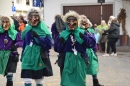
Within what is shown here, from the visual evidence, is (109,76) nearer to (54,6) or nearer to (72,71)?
(72,71)

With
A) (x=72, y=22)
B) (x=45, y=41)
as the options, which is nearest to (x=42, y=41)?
(x=45, y=41)

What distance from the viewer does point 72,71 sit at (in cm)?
613

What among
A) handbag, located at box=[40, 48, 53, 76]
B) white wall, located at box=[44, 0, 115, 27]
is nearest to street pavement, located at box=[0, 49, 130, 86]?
handbag, located at box=[40, 48, 53, 76]

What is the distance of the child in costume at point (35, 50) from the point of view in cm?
638

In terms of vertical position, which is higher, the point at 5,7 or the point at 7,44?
the point at 5,7

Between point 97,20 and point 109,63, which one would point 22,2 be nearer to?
point 97,20

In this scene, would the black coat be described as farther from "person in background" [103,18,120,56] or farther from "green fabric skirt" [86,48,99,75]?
"green fabric skirt" [86,48,99,75]

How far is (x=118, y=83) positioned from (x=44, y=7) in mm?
13340

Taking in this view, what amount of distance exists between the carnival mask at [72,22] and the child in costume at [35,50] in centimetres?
53

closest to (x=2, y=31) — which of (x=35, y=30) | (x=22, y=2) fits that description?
(x=35, y=30)

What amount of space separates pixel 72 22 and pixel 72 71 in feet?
2.90

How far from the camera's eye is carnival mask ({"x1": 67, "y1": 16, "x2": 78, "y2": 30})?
6191mm

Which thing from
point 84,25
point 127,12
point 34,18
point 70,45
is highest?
point 127,12

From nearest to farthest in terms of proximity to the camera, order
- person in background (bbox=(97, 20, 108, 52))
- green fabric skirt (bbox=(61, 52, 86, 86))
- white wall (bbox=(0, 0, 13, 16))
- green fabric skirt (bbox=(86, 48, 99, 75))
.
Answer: green fabric skirt (bbox=(61, 52, 86, 86)) < green fabric skirt (bbox=(86, 48, 99, 75)) < person in background (bbox=(97, 20, 108, 52)) < white wall (bbox=(0, 0, 13, 16))
